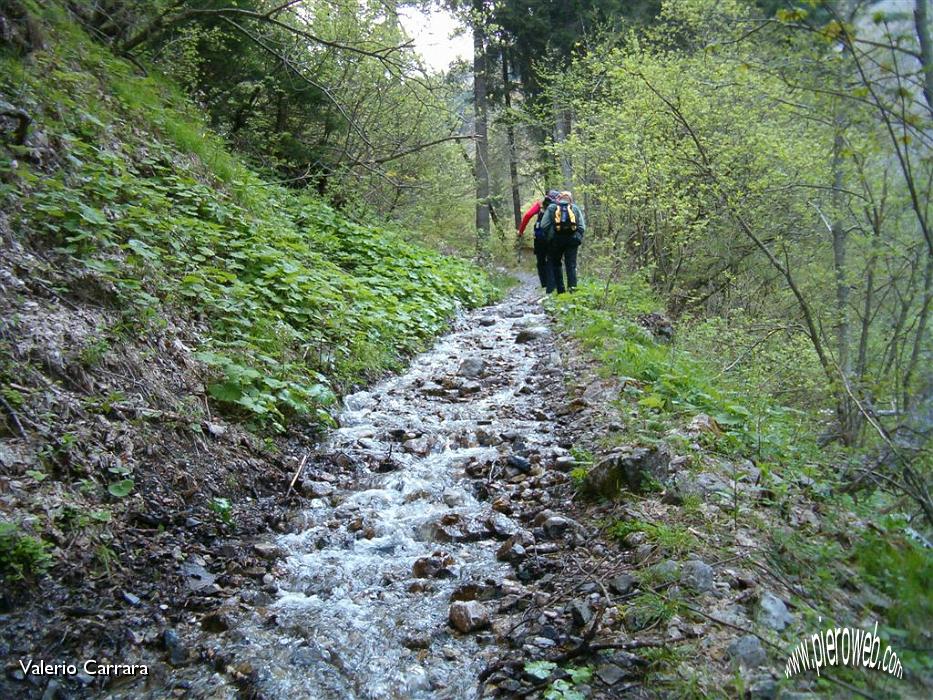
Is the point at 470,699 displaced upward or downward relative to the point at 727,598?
downward

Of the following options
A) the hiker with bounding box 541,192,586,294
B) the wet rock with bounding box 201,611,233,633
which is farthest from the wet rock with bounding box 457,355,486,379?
the wet rock with bounding box 201,611,233,633

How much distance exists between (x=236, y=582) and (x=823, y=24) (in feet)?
14.0

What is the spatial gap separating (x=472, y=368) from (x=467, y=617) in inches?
182

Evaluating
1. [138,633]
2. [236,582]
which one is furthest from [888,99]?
[138,633]

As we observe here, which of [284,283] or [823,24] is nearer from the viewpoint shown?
[823,24]

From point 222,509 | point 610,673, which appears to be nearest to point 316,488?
point 222,509

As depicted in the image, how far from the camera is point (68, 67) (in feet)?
23.3

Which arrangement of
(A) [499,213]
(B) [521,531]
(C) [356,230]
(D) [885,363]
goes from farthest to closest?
(A) [499,213]
(C) [356,230]
(D) [885,363]
(B) [521,531]

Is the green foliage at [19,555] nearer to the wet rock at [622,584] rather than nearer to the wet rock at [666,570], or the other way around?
the wet rock at [622,584]

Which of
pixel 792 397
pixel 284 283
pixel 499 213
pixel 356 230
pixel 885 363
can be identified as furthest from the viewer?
pixel 499 213

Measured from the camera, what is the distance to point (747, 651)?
2424 millimetres

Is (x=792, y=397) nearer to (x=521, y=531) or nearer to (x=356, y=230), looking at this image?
(x=521, y=531)

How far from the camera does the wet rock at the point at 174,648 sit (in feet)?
8.79

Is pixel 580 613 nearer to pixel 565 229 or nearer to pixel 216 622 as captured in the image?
pixel 216 622
